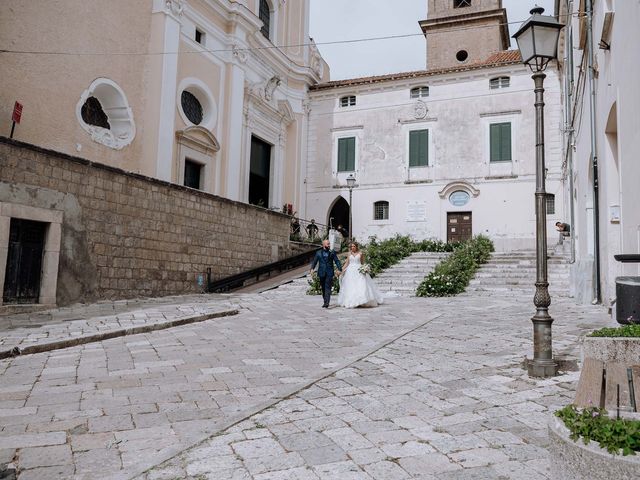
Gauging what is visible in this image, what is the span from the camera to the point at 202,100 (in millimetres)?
21688

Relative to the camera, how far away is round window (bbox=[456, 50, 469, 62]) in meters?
32.3

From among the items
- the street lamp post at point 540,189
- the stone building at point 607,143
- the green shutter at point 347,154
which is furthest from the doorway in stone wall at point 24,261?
the green shutter at point 347,154

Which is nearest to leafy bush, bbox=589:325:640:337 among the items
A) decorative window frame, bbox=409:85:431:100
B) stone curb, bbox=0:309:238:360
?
stone curb, bbox=0:309:238:360

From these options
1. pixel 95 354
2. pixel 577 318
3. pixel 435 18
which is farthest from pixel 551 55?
pixel 435 18

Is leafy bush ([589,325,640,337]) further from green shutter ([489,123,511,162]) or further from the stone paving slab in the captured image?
green shutter ([489,123,511,162])

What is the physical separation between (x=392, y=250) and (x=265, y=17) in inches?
581

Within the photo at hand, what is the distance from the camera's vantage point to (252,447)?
10.7 ft

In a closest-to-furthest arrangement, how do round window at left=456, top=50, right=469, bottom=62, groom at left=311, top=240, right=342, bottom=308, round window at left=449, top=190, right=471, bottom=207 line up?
groom at left=311, top=240, right=342, bottom=308, round window at left=449, top=190, right=471, bottom=207, round window at left=456, top=50, right=469, bottom=62

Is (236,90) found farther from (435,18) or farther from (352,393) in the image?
(352,393)

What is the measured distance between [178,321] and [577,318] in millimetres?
6736

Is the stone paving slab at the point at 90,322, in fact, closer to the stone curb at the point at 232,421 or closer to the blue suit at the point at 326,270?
the blue suit at the point at 326,270

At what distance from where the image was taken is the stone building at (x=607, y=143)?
6652 millimetres

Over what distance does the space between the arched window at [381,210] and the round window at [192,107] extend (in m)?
10.0

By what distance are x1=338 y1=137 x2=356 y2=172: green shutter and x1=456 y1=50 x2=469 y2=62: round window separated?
10.3m
